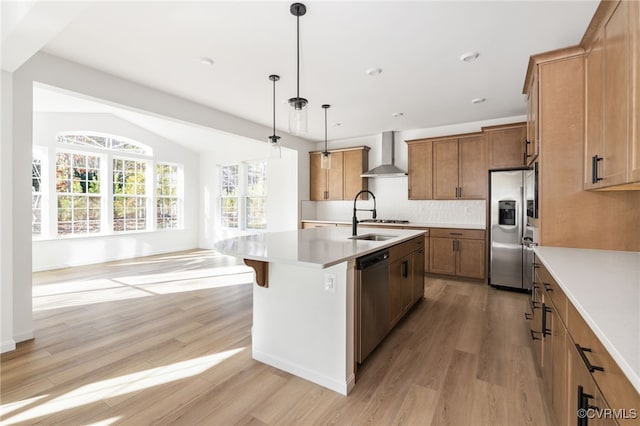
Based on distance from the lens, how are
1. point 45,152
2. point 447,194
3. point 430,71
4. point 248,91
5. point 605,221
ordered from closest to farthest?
point 605,221 < point 430,71 < point 248,91 < point 447,194 < point 45,152

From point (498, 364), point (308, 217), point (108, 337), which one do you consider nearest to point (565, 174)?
point (498, 364)

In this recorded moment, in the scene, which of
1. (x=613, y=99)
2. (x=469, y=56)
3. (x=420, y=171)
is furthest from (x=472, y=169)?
(x=613, y=99)

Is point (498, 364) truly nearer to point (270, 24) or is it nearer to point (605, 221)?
point (605, 221)

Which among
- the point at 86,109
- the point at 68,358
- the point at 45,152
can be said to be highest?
the point at 86,109

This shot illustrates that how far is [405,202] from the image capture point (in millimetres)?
5773

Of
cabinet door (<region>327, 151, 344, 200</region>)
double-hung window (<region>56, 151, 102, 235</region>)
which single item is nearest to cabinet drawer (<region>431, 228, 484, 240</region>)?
cabinet door (<region>327, 151, 344, 200</region>)

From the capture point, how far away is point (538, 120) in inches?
91.2

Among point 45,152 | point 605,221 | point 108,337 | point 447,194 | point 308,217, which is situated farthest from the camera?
point 308,217

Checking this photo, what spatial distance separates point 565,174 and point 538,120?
1.57 feet

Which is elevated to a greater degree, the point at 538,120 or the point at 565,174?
the point at 538,120

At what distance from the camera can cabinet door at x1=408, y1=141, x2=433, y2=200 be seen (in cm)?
520

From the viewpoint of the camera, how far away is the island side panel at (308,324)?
76.7 inches

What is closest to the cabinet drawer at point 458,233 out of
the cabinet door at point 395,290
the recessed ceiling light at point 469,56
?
the cabinet door at point 395,290

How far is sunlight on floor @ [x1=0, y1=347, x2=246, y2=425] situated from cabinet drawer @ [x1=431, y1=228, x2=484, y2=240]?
3735mm
